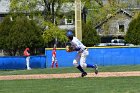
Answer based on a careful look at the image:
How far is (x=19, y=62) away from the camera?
34719mm

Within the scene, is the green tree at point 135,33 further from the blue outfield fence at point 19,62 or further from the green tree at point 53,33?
the blue outfield fence at point 19,62

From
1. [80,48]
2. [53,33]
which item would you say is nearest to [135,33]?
[53,33]

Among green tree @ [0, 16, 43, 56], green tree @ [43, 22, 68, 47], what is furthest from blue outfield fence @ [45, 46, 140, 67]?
green tree @ [0, 16, 43, 56]

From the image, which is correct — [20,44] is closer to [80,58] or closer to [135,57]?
[135,57]

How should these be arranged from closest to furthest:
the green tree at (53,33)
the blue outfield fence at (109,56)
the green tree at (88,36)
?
1. the blue outfield fence at (109,56)
2. the green tree at (53,33)
3. the green tree at (88,36)

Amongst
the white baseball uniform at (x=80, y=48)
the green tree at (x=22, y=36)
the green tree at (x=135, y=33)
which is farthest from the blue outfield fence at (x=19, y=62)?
the green tree at (x=135, y=33)

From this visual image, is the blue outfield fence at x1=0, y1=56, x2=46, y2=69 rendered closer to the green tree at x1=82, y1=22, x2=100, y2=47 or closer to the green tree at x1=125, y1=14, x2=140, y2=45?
the green tree at x1=82, y1=22, x2=100, y2=47

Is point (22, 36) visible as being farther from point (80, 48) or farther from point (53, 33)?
point (80, 48)

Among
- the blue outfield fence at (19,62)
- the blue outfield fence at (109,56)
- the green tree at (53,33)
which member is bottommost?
the blue outfield fence at (19,62)

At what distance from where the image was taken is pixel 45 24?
4284 cm

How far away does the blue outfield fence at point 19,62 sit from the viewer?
1348 inches

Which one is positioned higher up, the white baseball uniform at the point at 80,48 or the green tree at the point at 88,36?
the white baseball uniform at the point at 80,48

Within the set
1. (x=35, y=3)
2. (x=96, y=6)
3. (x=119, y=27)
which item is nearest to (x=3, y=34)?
(x=35, y=3)

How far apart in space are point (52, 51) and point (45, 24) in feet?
33.4
